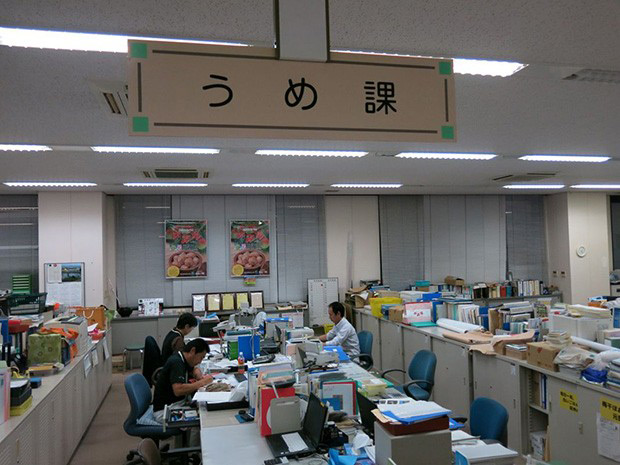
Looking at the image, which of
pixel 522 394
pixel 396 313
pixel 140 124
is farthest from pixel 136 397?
pixel 396 313

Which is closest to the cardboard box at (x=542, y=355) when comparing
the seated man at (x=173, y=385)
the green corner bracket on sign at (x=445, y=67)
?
the seated man at (x=173, y=385)

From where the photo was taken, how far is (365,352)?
593 cm

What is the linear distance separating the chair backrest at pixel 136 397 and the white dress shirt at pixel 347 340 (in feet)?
7.45

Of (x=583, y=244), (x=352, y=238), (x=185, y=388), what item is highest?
(x=352, y=238)

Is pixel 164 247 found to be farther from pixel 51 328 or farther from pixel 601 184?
pixel 601 184

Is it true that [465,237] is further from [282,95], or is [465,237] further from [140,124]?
[140,124]

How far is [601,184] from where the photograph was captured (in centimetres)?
837

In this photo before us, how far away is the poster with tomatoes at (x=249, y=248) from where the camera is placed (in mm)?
8609

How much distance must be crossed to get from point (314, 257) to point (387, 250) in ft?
5.13

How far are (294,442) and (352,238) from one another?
662cm

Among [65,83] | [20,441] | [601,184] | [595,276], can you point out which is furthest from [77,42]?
[595,276]

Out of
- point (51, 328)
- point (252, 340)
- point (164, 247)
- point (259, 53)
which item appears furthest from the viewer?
point (164, 247)

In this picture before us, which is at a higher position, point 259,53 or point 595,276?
point 259,53

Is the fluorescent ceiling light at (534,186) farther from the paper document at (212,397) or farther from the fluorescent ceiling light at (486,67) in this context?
the paper document at (212,397)
